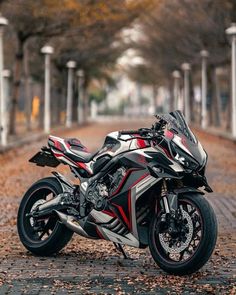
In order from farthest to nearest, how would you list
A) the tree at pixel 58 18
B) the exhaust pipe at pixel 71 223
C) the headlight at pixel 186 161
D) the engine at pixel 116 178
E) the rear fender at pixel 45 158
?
1. the tree at pixel 58 18
2. the rear fender at pixel 45 158
3. the exhaust pipe at pixel 71 223
4. the engine at pixel 116 178
5. the headlight at pixel 186 161

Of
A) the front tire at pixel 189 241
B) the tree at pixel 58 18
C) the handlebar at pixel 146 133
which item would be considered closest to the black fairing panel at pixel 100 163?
the handlebar at pixel 146 133

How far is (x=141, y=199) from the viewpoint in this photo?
7.87 metres

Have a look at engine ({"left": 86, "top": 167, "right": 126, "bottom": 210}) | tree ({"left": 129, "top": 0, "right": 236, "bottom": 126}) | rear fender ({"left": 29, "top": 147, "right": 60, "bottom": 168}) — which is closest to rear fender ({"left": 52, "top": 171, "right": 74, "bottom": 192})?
rear fender ({"left": 29, "top": 147, "right": 60, "bottom": 168})

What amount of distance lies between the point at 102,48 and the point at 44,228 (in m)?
52.9

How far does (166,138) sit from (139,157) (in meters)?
0.29

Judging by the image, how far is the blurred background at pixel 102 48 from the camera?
38.6 meters

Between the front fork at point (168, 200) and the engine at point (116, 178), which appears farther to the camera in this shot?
the engine at point (116, 178)

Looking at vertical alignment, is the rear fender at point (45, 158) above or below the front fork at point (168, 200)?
above

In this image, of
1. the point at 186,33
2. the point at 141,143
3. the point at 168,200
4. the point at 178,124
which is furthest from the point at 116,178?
the point at 186,33

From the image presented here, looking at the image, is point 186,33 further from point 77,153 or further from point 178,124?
point 178,124

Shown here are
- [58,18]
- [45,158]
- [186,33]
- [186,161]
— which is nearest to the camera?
[186,161]

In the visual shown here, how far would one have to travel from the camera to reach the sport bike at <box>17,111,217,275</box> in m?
7.49

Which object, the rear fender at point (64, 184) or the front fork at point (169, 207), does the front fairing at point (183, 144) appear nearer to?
the front fork at point (169, 207)

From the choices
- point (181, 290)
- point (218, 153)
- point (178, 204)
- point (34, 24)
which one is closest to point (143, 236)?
point (178, 204)
